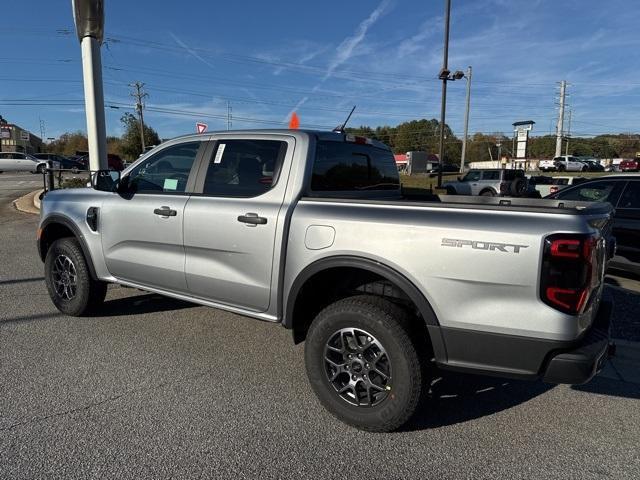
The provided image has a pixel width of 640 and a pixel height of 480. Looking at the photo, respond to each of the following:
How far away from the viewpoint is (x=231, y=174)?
380 centimetres

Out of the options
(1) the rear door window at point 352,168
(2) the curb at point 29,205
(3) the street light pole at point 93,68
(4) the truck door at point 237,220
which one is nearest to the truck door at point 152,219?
(4) the truck door at point 237,220

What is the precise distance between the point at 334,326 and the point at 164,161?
227cm

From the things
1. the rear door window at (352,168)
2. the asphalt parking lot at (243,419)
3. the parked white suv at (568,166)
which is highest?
the parked white suv at (568,166)

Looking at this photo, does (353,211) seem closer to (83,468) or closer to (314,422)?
(314,422)

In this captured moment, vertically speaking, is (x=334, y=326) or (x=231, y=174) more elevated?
(x=231, y=174)

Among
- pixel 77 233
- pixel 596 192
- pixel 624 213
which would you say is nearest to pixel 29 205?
pixel 77 233

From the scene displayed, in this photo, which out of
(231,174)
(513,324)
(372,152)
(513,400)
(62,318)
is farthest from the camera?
(62,318)

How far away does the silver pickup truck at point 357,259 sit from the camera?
2467 millimetres

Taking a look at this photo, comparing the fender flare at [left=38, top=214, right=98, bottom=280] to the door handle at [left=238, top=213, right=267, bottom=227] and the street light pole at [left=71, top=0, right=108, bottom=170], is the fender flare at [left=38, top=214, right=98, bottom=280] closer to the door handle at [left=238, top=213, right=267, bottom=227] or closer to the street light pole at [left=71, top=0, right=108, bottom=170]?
the door handle at [left=238, top=213, right=267, bottom=227]

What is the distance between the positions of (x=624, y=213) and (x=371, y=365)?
18.9ft

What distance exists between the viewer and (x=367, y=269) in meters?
2.91

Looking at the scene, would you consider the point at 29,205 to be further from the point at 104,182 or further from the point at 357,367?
the point at 357,367

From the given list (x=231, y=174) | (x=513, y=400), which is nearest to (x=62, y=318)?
(x=231, y=174)

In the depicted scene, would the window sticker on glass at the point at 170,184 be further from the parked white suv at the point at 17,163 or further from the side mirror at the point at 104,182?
the parked white suv at the point at 17,163
